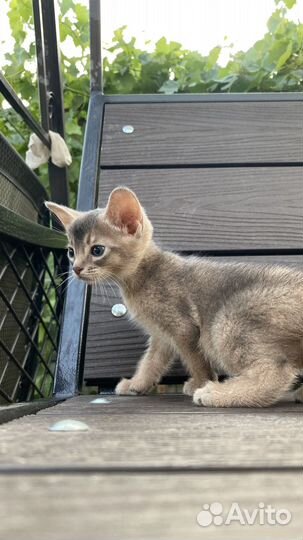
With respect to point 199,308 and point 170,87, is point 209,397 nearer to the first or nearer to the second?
point 199,308

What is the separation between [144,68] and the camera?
111 inches

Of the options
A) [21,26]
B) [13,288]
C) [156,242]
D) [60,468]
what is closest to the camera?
[60,468]

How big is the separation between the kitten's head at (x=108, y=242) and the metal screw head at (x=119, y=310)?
19 cm

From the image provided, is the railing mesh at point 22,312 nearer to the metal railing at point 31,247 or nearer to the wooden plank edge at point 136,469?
the metal railing at point 31,247

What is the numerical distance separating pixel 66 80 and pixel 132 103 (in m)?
0.57

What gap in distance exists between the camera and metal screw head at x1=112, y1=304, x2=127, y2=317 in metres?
2.01

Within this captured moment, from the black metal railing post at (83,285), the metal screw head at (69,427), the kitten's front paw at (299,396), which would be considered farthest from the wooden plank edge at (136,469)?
the black metal railing post at (83,285)

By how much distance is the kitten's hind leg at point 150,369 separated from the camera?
1831mm

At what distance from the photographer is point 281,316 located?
1.43m

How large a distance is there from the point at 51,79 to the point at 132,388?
129 centimetres

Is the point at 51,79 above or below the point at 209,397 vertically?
above

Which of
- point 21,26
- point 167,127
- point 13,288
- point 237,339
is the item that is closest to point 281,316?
point 237,339

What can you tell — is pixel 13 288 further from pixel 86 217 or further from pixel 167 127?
pixel 167 127

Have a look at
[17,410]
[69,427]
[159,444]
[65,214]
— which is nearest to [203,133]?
[65,214]
